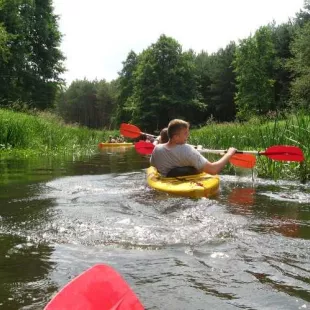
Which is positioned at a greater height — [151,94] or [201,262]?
[151,94]

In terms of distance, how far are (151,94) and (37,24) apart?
666 inches

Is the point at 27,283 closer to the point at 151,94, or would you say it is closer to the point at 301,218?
the point at 301,218

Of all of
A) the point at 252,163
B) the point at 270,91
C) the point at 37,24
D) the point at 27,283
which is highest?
the point at 37,24

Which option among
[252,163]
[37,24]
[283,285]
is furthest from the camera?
[37,24]

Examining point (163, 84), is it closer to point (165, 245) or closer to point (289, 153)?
point (289, 153)

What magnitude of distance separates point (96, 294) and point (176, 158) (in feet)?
14.5

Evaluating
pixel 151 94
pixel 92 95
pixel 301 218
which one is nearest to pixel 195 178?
pixel 301 218

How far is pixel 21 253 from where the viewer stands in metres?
2.96

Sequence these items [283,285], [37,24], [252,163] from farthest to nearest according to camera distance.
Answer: [37,24] < [252,163] < [283,285]

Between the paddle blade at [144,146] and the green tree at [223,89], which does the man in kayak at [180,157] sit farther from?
the green tree at [223,89]

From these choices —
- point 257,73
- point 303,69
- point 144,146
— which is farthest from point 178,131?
point 257,73

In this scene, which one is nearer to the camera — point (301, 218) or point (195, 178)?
point (301, 218)

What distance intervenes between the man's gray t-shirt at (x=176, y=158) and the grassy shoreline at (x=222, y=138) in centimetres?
172

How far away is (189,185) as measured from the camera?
5.44 metres
